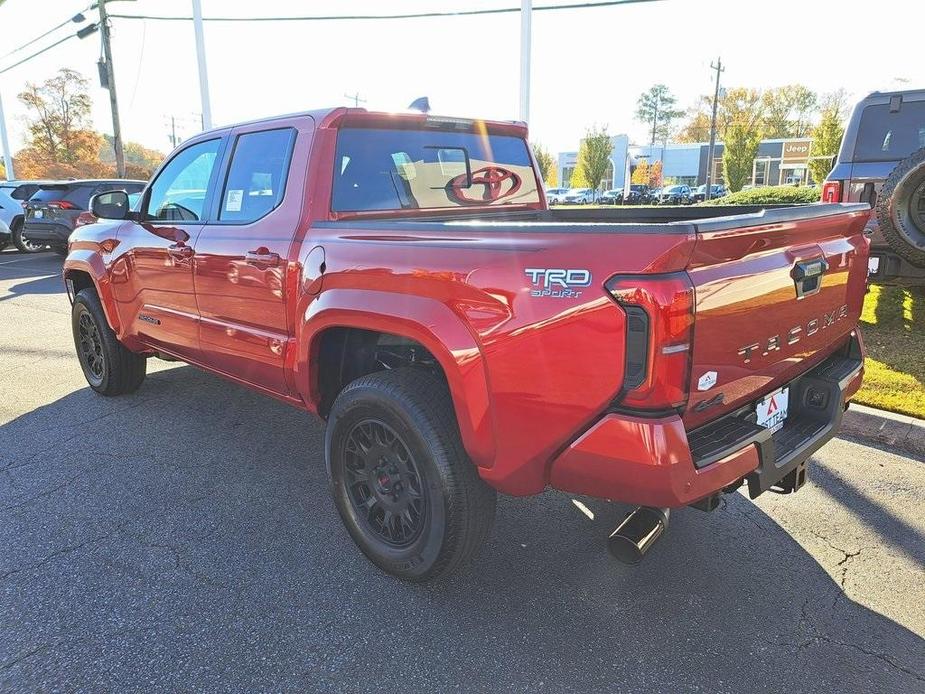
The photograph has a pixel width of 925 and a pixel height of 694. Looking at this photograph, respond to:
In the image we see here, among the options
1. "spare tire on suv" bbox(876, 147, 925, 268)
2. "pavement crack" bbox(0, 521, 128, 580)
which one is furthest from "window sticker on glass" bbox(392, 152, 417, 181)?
"spare tire on suv" bbox(876, 147, 925, 268)

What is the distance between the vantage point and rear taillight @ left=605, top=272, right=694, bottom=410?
186 cm

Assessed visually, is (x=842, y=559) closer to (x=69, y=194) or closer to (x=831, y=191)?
(x=831, y=191)

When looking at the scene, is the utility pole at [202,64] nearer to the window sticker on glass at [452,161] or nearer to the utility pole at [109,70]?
the utility pole at [109,70]

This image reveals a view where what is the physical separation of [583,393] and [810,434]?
111 cm

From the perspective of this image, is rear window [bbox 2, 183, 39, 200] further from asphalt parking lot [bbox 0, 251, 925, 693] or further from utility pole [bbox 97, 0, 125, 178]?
asphalt parking lot [bbox 0, 251, 925, 693]

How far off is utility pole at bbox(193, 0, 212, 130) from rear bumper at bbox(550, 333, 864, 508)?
53.1 feet

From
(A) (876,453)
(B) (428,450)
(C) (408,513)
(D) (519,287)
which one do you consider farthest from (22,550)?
(A) (876,453)

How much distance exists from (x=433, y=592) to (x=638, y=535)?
92cm

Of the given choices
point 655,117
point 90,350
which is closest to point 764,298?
point 90,350

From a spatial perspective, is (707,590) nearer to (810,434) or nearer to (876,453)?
(810,434)

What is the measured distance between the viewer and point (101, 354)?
205 inches

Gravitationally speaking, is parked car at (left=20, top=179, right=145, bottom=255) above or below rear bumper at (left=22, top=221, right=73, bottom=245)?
above

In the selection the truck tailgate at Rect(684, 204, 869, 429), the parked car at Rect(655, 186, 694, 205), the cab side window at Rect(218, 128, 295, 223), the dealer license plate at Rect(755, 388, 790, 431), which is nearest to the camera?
the truck tailgate at Rect(684, 204, 869, 429)

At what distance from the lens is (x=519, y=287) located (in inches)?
83.4
